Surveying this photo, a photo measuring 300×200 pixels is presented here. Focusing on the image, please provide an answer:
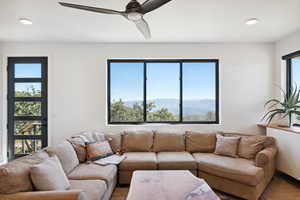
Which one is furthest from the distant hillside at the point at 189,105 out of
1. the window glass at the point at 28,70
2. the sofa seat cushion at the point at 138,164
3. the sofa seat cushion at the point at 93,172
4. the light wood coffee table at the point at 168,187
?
the window glass at the point at 28,70

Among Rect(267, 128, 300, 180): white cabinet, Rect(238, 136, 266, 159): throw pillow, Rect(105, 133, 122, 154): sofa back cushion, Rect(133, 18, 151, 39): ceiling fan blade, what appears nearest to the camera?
Rect(133, 18, 151, 39): ceiling fan blade

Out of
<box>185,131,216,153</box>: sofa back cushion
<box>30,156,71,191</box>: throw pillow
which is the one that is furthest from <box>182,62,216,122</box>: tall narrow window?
<box>30,156,71,191</box>: throw pillow

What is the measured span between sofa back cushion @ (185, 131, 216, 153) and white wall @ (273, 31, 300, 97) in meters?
1.68

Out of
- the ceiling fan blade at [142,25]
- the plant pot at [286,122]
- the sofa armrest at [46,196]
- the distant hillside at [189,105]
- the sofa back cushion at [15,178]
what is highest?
the ceiling fan blade at [142,25]

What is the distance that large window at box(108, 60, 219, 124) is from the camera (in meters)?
3.93

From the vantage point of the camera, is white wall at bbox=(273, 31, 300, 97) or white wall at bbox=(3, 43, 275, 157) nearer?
white wall at bbox=(273, 31, 300, 97)

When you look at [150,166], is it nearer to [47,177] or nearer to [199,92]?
[47,177]

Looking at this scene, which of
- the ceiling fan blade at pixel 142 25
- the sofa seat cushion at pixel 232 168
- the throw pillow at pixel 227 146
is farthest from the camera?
the throw pillow at pixel 227 146

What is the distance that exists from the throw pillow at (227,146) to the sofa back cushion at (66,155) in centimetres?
238

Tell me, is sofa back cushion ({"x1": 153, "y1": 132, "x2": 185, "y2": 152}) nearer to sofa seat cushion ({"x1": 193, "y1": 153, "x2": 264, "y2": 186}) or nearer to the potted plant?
sofa seat cushion ({"x1": 193, "y1": 153, "x2": 264, "y2": 186})

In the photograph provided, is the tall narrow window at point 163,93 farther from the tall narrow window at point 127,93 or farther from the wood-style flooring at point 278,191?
the wood-style flooring at point 278,191

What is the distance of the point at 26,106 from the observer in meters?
3.78

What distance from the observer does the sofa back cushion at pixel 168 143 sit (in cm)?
343

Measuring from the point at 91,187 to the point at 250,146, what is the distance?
2.56 meters
